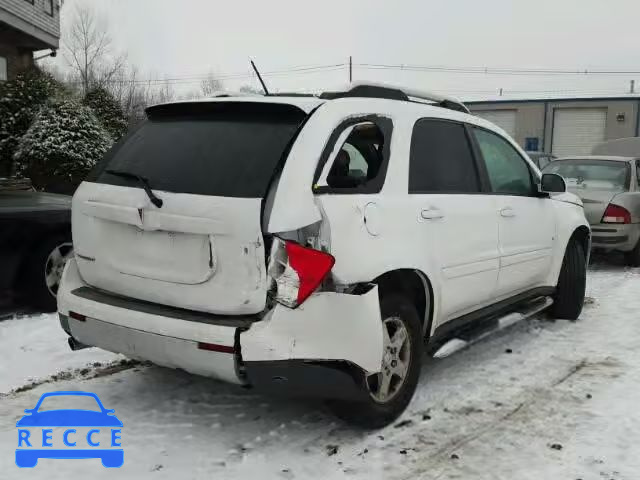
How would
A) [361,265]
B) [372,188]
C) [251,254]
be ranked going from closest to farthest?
1. [251,254]
2. [361,265]
3. [372,188]

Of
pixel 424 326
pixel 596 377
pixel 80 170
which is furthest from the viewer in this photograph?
pixel 80 170

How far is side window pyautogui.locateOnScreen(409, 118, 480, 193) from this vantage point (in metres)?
3.69

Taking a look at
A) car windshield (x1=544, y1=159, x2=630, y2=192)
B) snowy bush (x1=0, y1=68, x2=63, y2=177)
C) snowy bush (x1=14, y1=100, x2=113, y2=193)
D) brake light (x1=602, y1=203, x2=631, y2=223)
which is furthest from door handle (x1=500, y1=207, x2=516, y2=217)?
snowy bush (x1=0, y1=68, x2=63, y2=177)

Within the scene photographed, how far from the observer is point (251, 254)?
2.88 metres

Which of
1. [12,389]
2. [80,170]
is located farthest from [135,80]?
[12,389]

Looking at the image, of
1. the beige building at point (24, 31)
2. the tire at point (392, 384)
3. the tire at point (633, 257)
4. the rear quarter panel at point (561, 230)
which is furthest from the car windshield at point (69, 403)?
the beige building at point (24, 31)

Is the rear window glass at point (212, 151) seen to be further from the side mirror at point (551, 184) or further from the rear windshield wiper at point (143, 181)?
the side mirror at point (551, 184)

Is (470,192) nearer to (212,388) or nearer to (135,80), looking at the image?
(212,388)

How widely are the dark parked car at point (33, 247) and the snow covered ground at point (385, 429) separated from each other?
527 millimetres

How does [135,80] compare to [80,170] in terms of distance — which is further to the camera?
[135,80]

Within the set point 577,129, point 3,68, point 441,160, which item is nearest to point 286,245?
point 441,160

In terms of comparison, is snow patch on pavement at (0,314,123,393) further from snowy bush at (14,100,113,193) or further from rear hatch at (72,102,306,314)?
snowy bush at (14,100,113,193)

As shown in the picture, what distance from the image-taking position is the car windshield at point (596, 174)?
351 inches

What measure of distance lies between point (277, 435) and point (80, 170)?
10.6m
